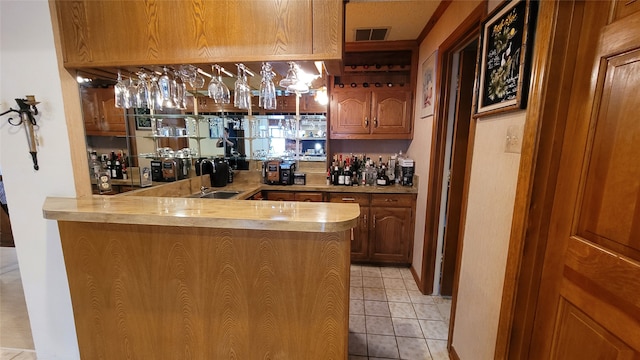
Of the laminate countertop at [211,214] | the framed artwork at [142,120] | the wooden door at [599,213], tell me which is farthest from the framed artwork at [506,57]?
the framed artwork at [142,120]

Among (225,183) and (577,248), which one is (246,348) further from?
(225,183)

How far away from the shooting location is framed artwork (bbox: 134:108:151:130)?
2.22 m

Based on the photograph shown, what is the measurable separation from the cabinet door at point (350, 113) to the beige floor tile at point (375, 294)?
5.69ft

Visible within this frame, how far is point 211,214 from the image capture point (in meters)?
1.21

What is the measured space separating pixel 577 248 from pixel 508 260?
0.78 feet

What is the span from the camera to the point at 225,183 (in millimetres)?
3078

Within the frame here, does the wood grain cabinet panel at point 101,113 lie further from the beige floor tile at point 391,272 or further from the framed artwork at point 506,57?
the beige floor tile at point 391,272

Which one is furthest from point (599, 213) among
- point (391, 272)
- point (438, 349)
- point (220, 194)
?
point (220, 194)

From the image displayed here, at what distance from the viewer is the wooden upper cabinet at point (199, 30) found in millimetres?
1146

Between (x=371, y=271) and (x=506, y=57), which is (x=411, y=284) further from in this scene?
(x=506, y=57)

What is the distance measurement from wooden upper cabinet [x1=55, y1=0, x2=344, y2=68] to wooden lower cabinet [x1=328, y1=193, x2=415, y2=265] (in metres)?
1.91

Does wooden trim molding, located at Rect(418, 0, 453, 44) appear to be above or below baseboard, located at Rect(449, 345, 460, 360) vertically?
above

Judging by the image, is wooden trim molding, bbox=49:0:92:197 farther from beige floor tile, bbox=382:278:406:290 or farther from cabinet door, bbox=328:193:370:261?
beige floor tile, bbox=382:278:406:290

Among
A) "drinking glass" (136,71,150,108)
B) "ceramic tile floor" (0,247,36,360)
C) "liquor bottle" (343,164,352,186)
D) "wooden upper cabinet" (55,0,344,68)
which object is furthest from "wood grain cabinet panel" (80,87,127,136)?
"liquor bottle" (343,164,352,186)
